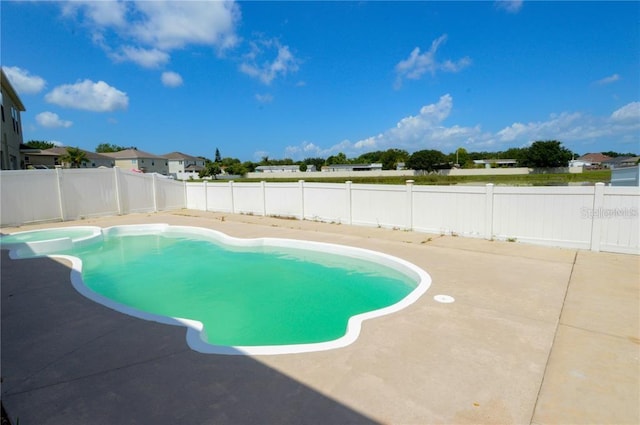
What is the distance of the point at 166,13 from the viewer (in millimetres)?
11656

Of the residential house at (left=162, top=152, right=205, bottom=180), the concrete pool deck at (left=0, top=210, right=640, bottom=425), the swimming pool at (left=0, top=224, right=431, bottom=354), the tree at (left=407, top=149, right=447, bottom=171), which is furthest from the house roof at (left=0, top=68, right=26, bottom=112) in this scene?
the tree at (left=407, top=149, right=447, bottom=171)

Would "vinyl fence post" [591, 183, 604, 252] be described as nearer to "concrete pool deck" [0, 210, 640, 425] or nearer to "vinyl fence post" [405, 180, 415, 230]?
"concrete pool deck" [0, 210, 640, 425]

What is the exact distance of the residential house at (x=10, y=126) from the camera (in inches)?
739

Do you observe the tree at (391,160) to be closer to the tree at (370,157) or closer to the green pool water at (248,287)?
the tree at (370,157)

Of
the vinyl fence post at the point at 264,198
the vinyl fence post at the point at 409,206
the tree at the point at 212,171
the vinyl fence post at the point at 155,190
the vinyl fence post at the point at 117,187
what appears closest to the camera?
the vinyl fence post at the point at 409,206

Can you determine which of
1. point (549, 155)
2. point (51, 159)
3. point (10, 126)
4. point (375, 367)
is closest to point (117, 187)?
point (10, 126)

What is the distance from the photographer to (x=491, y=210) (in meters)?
8.91

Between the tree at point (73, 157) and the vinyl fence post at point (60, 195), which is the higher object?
the tree at point (73, 157)

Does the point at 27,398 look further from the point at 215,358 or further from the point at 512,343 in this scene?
the point at 512,343

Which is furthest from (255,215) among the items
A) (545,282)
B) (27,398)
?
(27,398)

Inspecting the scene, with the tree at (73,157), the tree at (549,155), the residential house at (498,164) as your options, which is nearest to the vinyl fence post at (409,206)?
the tree at (73,157)

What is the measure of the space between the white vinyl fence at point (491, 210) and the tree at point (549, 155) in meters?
64.2

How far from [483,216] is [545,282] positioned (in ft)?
11.6

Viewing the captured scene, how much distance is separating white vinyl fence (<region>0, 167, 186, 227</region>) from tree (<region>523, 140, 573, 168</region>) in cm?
6567
